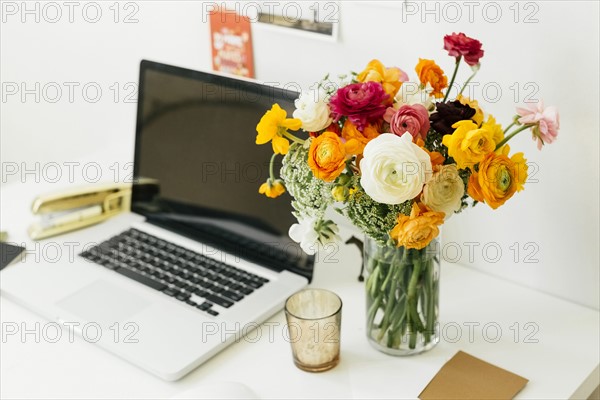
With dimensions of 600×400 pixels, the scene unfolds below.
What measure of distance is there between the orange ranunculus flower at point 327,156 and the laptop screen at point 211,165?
0.86 feet

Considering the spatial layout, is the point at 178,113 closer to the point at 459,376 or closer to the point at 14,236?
the point at 14,236

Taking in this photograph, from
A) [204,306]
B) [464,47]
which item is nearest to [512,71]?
[464,47]

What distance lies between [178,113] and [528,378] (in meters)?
0.70

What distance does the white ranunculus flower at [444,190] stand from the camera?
2.84 ft

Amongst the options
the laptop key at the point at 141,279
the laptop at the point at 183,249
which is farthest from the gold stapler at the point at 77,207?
the laptop key at the point at 141,279

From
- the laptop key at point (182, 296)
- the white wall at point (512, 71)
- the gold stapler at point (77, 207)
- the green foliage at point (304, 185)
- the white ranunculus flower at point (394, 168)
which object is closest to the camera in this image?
the white ranunculus flower at point (394, 168)

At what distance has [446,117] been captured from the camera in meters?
0.89

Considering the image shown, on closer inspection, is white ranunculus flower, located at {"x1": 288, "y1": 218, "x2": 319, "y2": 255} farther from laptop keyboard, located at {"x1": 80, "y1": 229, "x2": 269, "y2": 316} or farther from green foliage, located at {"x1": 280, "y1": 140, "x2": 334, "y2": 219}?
laptop keyboard, located at {"x1": 80, "y1": 229, "x2": 269, "y2": 316}

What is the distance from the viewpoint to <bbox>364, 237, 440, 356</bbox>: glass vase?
1001 millimetres

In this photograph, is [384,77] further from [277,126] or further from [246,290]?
[246,290]

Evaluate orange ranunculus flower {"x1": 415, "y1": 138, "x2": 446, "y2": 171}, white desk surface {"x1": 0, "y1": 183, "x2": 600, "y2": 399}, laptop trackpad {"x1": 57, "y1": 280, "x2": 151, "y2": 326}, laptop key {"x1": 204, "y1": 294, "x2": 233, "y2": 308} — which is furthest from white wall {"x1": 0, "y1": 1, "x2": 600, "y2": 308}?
laptop trackpad {"x1": 57, "y1": 280, "x2": 151, "y2": 326}

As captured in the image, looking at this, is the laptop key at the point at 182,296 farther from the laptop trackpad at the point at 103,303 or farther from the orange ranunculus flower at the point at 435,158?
the orange ranunculus flower at the point at 435,158

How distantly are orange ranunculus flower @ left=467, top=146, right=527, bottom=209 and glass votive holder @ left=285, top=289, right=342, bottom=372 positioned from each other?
0.85ft

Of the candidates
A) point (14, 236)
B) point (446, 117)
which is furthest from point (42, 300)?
point (446, 117)
